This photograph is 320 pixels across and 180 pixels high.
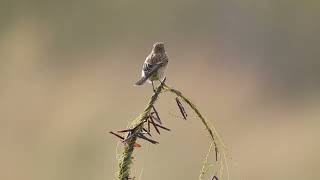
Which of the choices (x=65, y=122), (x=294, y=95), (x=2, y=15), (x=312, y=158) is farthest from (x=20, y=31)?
(x=312, y=158)

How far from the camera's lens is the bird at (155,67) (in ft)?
6.72

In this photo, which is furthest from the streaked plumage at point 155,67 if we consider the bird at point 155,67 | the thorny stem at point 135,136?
the thorny stem at point 135,136

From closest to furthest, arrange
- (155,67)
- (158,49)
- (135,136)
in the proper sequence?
(135,136)
(155,67)
(158,49)

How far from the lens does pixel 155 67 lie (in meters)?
2.12

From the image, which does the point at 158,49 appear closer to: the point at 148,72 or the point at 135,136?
the point at 148,72

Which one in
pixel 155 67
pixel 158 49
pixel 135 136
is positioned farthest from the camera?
pixel 158 49

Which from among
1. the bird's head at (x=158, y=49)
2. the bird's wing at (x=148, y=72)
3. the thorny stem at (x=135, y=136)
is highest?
the bird's head at (x=158, y=49)

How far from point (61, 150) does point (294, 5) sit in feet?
16.2

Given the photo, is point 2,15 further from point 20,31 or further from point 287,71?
point 287,71

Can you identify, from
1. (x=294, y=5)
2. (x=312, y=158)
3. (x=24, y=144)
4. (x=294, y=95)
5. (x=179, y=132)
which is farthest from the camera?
(x=294, y=5)

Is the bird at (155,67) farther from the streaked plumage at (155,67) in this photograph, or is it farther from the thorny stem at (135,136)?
the thorny stem at (135,136)

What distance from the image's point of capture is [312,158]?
8.82m

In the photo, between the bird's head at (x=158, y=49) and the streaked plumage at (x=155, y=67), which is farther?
the bird's head at (x=158, y=49)

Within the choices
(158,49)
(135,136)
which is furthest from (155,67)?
(135,136)
